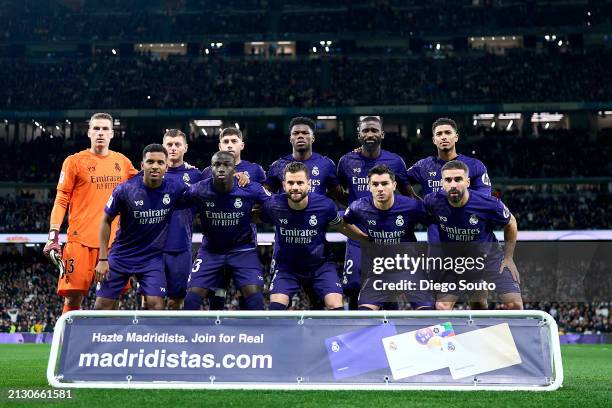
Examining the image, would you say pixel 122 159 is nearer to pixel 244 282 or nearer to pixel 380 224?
pixel 244 282

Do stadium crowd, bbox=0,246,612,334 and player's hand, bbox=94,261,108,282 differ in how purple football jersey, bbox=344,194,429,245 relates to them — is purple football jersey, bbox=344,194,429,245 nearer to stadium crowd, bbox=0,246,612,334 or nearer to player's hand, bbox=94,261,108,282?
player's hand, bbox=94,261,108,282

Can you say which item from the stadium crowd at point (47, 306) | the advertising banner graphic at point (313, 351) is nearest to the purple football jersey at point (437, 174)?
the advertising banner graphic at point (313, 351)

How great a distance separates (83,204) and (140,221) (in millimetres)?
845

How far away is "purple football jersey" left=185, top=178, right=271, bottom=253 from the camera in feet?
22.6

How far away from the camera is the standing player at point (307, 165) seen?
7.77 metres

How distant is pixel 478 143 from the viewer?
36.1 metres

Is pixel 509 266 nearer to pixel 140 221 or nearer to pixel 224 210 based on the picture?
pixel 224 210

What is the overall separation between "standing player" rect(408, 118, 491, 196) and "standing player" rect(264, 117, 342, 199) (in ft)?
3.12

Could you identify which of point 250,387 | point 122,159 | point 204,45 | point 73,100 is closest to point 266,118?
point 204,45

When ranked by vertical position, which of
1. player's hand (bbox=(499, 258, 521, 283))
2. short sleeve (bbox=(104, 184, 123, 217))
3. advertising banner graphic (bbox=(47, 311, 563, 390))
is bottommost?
advertising banner graphic (bbox=(47, 311, 563, 390))

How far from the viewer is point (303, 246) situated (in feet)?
22.6

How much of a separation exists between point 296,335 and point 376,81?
32.7 metres

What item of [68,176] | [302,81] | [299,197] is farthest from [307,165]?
[302,81]

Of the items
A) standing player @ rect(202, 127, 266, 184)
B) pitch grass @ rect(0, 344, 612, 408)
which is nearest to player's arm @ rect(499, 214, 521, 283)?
pitch grass @ rect(0, 344, 612, 408)
